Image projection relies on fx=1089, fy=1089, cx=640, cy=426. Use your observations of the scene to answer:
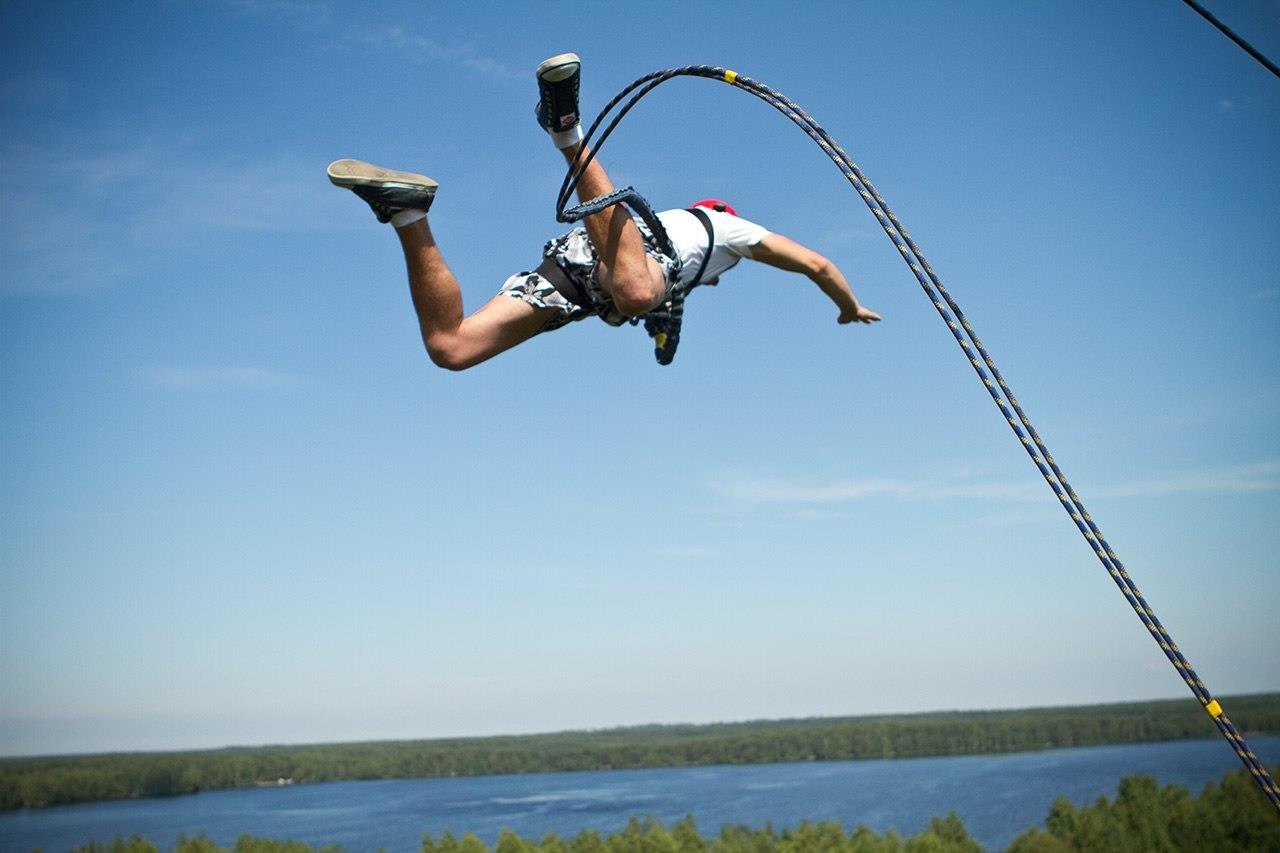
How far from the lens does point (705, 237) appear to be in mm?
4301

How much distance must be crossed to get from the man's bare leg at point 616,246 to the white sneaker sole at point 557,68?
0.28 metres

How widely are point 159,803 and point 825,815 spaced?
3285 inches

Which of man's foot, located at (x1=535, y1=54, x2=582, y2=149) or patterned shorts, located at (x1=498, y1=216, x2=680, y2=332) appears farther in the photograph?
patterned shorts, located at (x1=498, y1=216, x2=680, y2=332)

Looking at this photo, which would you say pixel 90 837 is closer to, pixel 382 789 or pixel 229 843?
pixel 229 843

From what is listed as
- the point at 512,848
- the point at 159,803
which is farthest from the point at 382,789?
the point at 512,848

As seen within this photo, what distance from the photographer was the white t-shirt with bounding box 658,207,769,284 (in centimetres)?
426

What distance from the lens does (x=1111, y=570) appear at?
3.73 m

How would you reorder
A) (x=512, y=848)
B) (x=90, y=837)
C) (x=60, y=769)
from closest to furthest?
1. (x=512, y=848)
2. (x=90, y=837)
3. (x=60, y=769)

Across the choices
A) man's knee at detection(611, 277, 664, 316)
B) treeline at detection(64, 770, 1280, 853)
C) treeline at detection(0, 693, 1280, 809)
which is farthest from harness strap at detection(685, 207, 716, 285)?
treeline at detection(0, 693, 1280, 809)

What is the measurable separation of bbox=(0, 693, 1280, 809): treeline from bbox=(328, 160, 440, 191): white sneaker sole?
152734 mm

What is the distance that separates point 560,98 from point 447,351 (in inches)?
38.0

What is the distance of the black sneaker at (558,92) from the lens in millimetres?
3617

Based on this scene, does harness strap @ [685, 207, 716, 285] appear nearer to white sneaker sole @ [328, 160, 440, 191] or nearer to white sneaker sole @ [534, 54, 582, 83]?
white sneaker sole @ [534, 54, 582, 83]

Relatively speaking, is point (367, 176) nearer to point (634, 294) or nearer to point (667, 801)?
point (634, 294)
